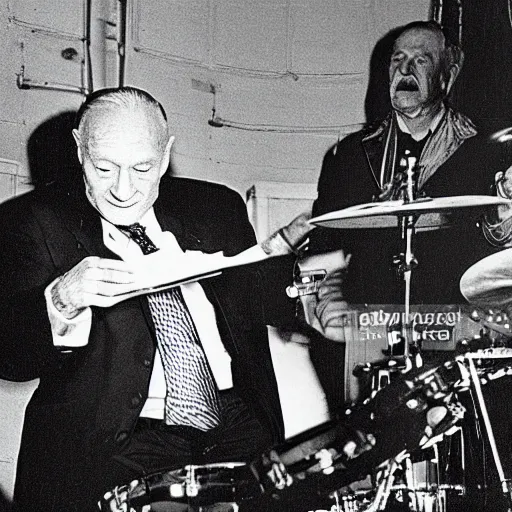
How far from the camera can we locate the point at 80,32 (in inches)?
112

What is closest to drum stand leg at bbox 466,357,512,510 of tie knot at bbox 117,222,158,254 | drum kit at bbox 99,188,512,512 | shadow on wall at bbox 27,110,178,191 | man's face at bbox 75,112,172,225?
drum kit at bbox 99,188,512,512

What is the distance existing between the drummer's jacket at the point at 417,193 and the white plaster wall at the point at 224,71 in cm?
9

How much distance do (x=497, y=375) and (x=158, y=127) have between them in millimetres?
1360

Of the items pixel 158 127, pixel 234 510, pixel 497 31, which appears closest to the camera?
pixel 234 510

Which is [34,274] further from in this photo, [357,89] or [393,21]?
[393,21]

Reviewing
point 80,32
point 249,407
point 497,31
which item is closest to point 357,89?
point 497,31

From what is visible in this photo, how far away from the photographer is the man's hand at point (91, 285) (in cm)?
269

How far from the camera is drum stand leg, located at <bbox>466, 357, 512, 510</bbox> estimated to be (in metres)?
2.68

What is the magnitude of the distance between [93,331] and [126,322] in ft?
0.36

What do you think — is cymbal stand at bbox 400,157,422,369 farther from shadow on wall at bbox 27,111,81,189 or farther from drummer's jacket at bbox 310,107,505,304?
shadow on wall at bbox 27,111,81,189

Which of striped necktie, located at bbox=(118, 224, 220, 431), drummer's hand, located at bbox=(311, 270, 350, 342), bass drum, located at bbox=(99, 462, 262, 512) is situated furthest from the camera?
drummer's hand, located at bbox=(311, 270, 350, 342)

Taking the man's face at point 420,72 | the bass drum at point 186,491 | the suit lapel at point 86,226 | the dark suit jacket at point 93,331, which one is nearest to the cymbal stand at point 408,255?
the man's face at point 420,72

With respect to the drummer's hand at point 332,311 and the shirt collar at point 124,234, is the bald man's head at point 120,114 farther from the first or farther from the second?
the drummer's hand at point 332,311

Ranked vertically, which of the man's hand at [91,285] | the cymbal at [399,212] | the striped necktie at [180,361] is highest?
the cymbal at [399,212]
